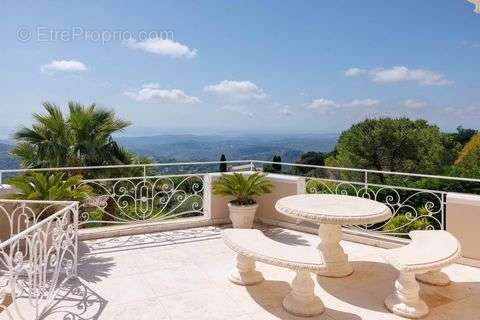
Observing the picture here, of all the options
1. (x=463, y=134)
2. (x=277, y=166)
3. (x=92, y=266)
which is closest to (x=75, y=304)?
(x=92, y=266)

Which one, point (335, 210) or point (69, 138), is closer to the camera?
point (335, 210)

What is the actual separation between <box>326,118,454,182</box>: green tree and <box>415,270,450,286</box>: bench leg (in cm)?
1692

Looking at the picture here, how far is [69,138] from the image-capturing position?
8922 millimetres

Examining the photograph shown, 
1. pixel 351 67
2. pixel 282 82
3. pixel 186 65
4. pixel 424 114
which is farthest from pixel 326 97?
pixel 186 65

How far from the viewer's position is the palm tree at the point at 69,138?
8.64m

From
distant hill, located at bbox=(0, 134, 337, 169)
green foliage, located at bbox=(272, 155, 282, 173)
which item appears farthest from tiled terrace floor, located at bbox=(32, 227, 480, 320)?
distant hill, located at bbox=(0, 134, 337, 169)

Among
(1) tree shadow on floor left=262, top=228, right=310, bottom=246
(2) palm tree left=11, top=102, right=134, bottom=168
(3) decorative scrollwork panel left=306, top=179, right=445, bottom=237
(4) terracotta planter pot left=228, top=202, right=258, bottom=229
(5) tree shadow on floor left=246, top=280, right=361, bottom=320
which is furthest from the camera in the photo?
(2) palm tree left=11, top=102, right=134, bottom=168

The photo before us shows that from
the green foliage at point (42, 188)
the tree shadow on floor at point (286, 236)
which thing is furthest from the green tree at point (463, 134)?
the green foliage at point (42, 188)

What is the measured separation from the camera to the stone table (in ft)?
12.3

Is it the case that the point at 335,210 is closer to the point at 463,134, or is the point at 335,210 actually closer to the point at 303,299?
the point at 303,299

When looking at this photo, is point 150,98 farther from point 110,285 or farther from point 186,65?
point 110,285

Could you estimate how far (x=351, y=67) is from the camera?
125 feet

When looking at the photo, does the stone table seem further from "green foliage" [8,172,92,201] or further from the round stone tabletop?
"green foliage" [8,172,92,201]

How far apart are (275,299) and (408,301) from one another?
120 cm
